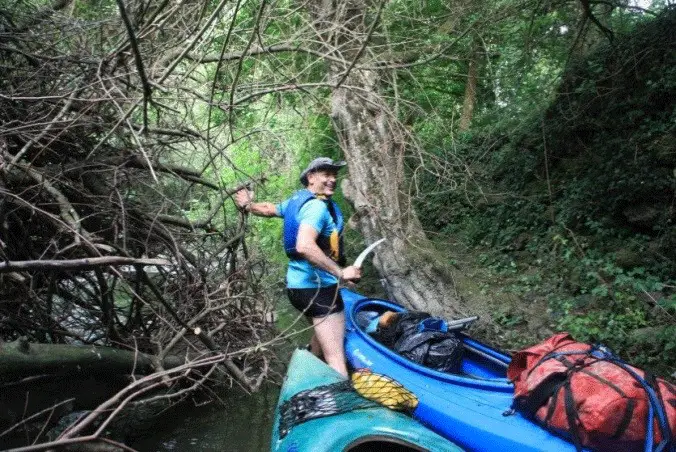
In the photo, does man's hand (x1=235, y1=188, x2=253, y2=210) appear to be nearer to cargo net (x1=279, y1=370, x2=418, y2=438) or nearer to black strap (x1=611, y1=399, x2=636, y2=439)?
cargo net (x1=279, y1=370, x2=418, y2=438)

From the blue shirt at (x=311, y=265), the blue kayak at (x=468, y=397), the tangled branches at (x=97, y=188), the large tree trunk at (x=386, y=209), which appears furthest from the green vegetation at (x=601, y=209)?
the tangled branches at (x=97, y=188)

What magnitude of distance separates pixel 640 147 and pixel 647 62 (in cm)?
131

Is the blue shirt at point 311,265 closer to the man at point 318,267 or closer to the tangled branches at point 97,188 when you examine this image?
the man at point 318,267

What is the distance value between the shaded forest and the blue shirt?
55 cm

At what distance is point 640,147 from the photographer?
235 inches

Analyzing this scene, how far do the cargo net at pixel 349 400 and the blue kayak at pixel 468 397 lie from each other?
7.4 inches

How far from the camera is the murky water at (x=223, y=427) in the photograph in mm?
3988

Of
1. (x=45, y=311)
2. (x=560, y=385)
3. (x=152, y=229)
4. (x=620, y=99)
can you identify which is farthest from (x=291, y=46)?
(x=620, y=99)

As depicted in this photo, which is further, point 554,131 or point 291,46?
point 554,131

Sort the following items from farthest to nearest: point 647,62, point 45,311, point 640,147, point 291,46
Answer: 1. point 647,62
2. point 640,147
3. point 291,46
4. point 45,311

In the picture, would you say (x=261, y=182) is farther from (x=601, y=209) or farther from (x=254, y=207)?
(x=601, y=209)

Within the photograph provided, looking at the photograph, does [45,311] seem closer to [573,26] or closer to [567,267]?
[567,267]

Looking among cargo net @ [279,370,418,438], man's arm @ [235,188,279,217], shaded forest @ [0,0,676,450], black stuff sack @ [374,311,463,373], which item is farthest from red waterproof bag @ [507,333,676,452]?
man's arm @ [235,188,279,217]

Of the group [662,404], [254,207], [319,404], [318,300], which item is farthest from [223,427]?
[662,404]
